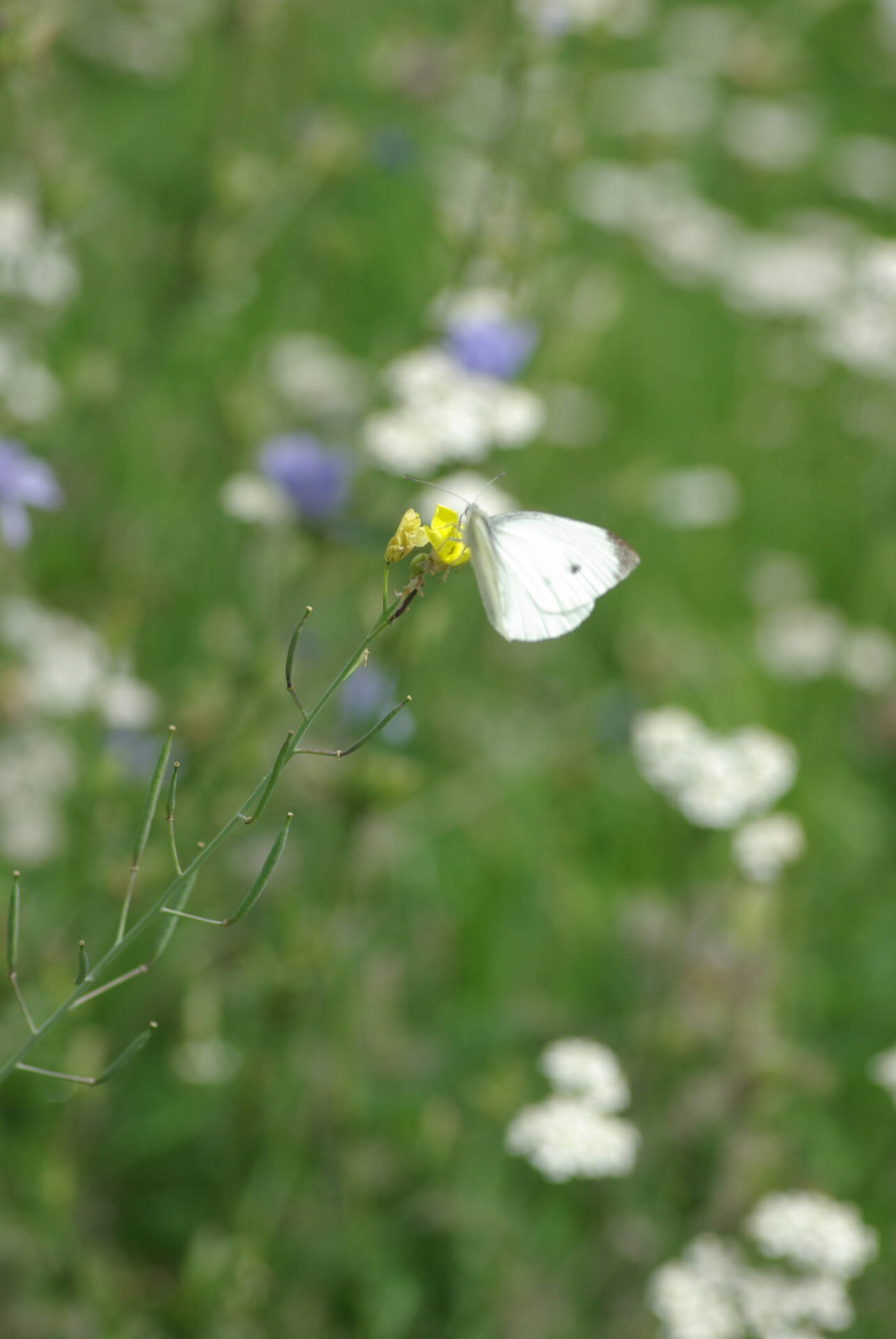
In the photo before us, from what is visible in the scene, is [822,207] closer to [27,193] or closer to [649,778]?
[27,193]

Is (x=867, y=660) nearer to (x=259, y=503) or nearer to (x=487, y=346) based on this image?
(x=487, y=346)

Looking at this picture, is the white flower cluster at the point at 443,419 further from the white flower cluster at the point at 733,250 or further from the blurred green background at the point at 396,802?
the white flower cluster at the point at 733,250

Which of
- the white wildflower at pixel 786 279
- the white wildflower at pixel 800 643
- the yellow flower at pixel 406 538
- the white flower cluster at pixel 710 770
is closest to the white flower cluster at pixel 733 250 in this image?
the white wildflower at pixel 786 279

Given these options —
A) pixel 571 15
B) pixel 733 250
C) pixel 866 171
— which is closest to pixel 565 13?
pixel 571 15

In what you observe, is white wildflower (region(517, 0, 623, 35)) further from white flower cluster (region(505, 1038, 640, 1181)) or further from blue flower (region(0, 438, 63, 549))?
white flower cluster (region(505, 1038, 640, 1181))

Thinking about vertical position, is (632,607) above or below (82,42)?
below

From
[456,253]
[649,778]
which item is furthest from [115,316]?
[649,778]
